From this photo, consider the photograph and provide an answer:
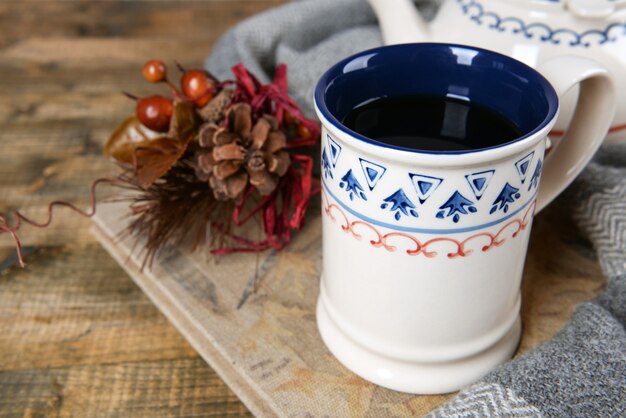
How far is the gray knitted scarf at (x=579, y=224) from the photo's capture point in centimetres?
38

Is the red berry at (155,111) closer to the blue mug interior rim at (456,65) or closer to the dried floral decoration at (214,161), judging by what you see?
the dried floral decoration at (214,161)

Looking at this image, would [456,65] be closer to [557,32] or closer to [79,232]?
[557,32]

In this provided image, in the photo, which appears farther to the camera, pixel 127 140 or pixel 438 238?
pixel 127 140

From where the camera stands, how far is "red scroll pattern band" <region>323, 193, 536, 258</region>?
372 mm

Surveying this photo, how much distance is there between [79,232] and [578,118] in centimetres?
37

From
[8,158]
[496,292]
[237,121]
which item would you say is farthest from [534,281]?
[8,158]

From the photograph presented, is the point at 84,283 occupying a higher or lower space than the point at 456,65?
lower

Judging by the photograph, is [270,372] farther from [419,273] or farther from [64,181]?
[64,181]

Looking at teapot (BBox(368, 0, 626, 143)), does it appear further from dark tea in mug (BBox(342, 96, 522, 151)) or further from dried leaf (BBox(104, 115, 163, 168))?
dried leaf (BBox(104, 115, 163, 168))

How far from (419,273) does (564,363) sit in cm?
9

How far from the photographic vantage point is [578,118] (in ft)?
1.43

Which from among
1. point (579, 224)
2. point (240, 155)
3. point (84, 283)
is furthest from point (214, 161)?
point (579, 224)

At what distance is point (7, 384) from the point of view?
0.45 meters

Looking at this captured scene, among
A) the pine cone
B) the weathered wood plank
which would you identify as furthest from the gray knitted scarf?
the pine cone
